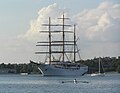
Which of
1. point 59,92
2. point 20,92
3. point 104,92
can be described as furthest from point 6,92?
point 104,92

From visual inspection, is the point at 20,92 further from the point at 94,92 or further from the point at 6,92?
the point at 94,92

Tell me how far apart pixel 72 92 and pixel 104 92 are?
5.20m

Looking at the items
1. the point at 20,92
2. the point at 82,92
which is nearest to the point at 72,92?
the point at 82,92

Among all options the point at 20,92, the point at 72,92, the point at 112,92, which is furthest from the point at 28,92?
the point at 112,92

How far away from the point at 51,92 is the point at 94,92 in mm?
6971

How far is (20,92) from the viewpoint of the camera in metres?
92.8

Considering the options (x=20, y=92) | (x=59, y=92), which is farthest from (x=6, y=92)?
(x=59, y=92)

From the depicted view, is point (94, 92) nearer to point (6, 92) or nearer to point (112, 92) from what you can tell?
point (112, 92)

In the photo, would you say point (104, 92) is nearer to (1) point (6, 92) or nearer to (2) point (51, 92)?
(2) point (51, 92)

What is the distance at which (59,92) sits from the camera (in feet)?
308

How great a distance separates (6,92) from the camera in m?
92.8

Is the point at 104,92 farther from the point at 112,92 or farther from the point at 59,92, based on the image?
the point at 59,92

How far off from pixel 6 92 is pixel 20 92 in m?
2.25

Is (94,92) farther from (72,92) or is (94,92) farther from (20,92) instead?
(20,92)
